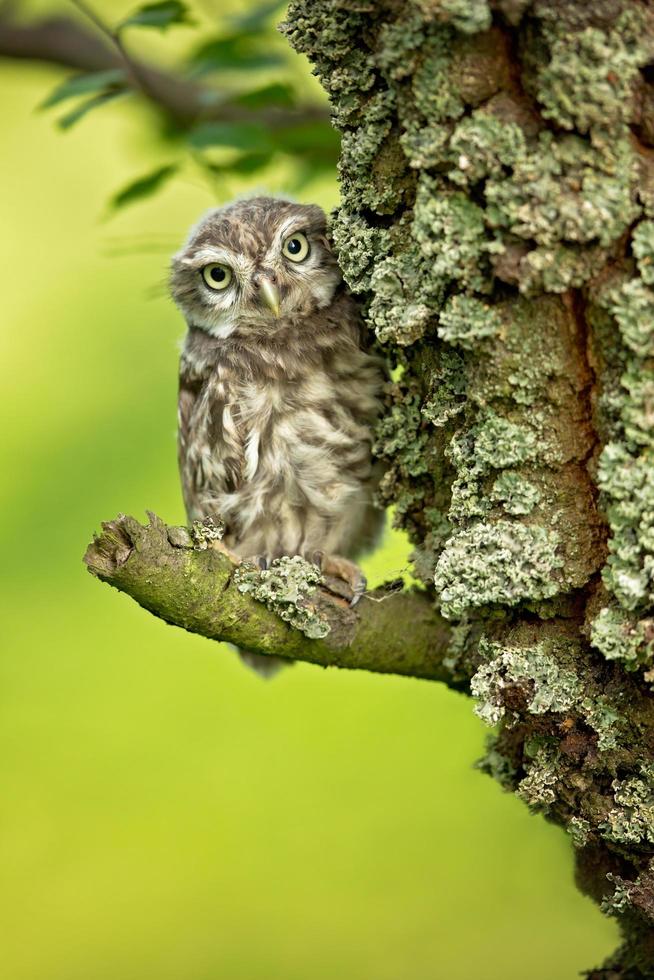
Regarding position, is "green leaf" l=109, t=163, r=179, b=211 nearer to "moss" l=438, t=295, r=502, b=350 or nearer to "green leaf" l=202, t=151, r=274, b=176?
"green leaf" l=202, t=151, r=274, b=176

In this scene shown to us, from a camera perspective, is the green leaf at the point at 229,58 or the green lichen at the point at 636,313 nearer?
the green lichen at the point at 636,313

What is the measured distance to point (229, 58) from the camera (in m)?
2.64

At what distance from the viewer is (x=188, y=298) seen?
2.92 metres

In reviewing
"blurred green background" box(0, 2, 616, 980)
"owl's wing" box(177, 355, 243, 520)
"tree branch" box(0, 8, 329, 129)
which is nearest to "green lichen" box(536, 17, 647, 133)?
"owl's wing" box(177, 355, 243, 520)

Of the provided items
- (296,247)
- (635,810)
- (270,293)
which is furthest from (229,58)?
(635,810)

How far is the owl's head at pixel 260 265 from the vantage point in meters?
2.64

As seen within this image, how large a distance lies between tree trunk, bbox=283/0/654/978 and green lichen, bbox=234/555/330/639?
0.31 metres

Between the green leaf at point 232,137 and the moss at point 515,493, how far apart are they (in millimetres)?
1177

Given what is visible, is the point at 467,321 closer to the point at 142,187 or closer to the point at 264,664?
the point at 142,187

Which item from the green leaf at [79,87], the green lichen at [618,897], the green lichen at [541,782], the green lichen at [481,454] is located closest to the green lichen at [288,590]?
the green lichen at [481,454]

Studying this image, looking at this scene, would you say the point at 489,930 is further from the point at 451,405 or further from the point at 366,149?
the point at 366,149

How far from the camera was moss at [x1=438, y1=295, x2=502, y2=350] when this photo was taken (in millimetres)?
1666

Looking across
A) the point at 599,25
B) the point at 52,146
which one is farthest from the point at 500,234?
the point at 52,146

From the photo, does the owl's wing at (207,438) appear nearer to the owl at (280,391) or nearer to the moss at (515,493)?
the owl at (280,391)
